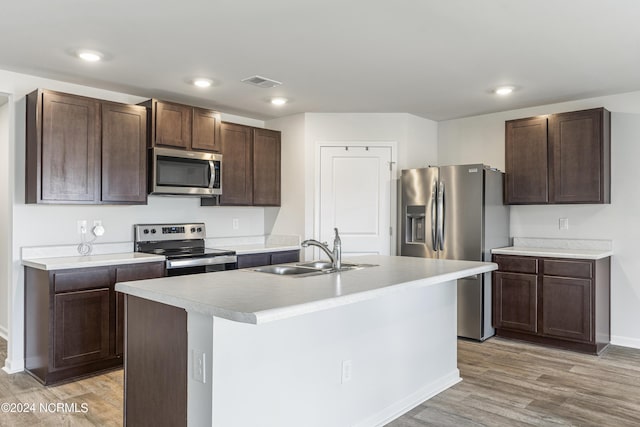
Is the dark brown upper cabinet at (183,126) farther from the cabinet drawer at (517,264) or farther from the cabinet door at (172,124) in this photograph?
the cabinet drawer at (517,264)

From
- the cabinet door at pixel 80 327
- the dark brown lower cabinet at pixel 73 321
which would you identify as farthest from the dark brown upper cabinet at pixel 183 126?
the cabinet door at pixel 80 327

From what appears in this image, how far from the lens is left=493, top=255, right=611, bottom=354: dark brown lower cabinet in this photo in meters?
3.95

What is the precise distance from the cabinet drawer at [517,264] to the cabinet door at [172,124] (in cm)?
317

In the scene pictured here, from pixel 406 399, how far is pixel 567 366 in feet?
5.41

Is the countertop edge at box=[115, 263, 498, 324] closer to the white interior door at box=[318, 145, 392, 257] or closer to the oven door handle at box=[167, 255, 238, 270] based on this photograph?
the oven door handle at box=[167, 255, 238, 270]

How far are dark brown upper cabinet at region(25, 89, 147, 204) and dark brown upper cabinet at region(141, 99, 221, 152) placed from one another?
0.12m

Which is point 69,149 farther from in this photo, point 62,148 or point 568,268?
point 568,268

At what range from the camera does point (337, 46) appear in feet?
9.95

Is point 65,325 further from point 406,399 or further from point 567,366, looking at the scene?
point 567,366

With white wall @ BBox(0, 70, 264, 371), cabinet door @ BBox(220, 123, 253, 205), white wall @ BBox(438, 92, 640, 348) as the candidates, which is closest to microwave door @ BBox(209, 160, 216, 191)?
cabinet door @ BBox(220, 123, 253, 205)

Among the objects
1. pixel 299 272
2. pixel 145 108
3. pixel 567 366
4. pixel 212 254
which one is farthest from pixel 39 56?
pixel 567 366

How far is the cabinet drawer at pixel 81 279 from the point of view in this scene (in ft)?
10.6

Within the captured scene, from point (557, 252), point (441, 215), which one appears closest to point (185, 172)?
point (441, 215)

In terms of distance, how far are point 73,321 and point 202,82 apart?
82.8 inches
